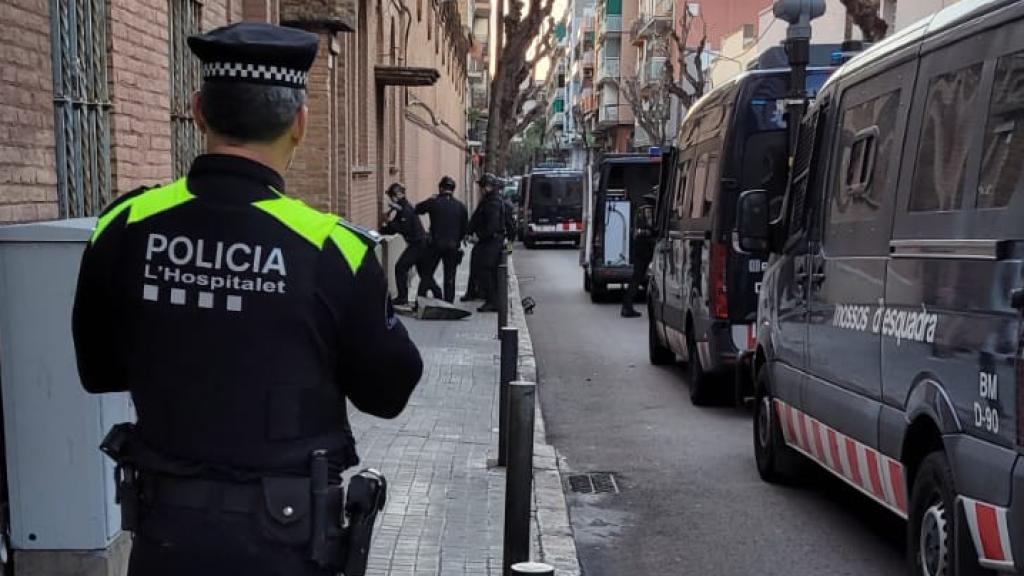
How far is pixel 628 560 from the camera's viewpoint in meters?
6.27

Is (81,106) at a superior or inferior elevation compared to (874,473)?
superior

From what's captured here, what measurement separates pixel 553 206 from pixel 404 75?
1850cm

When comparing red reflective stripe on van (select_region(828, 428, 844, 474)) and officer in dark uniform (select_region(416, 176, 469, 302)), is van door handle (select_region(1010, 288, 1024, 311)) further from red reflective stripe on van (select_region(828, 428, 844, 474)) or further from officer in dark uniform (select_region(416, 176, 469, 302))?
officer in dark uniform (select_region(416, 176, 469, 302))

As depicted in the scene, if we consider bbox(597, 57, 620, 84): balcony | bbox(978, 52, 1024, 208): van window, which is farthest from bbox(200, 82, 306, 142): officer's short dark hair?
bbox(597, 57, 620, 84): balcony

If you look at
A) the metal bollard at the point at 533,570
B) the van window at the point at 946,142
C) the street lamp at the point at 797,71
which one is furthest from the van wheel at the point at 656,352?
the metal bollard at the point at 533,570

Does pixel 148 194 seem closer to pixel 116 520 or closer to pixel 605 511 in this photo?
pixel 116 520

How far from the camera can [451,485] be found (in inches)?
283

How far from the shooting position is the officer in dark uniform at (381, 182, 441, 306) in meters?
17.4

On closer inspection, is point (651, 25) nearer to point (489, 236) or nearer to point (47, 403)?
point (489, 236)

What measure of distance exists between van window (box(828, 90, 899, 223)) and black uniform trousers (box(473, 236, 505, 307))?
11.4m

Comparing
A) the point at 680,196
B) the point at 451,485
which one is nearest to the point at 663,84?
the point at 680,196

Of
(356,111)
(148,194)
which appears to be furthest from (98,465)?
(356,111)

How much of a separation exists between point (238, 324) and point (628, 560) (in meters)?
4.17

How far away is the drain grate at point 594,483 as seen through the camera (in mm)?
7730
